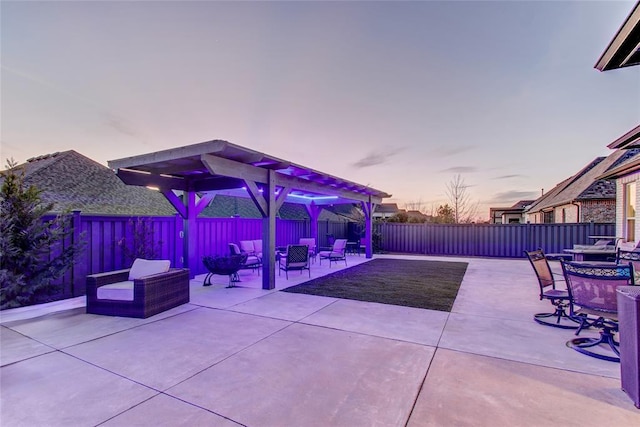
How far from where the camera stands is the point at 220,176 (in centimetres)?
652

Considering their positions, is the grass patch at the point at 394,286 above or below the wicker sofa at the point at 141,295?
below

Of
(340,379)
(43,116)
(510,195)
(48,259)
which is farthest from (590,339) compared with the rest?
(510,195)

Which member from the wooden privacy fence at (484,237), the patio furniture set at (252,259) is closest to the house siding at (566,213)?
the wooden privacy fence at (484,237)

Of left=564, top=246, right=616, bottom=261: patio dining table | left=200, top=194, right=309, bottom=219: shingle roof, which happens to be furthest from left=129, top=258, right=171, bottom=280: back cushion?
left=200, top=194, right=309, bottom=219: shingle roof

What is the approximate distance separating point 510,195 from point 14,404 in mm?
38289

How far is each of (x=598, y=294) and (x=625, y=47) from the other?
2.82 m

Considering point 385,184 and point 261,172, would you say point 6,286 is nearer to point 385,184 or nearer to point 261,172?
point 261,172

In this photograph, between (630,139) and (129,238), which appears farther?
(129,238)

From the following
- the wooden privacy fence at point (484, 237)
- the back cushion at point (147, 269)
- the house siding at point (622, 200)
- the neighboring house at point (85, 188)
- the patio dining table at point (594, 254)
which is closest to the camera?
the back cushion at point (147, 269)

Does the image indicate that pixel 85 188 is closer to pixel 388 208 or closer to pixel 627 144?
pixel 627 144

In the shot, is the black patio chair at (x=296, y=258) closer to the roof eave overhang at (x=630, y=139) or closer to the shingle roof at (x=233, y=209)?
the roof eave overhang at (x=630, y=139)

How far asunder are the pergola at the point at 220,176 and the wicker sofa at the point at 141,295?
6.54 ft

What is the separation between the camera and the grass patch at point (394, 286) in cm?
565

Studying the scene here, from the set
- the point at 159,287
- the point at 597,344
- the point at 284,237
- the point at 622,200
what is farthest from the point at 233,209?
the point at 597,344
